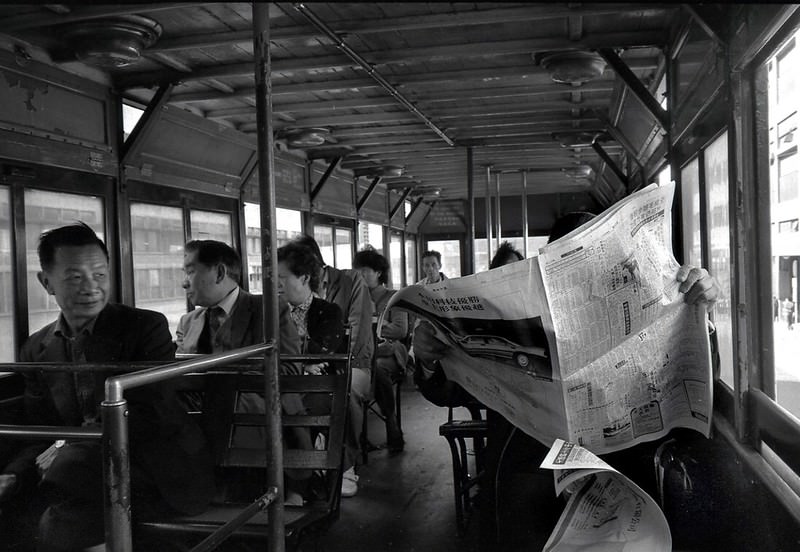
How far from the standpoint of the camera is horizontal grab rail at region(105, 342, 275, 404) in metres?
1.23

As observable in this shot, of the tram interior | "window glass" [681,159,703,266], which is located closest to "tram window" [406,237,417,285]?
the tram interior

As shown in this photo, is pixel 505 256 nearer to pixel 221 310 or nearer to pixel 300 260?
pixel 300 260

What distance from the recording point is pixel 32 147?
3662mm

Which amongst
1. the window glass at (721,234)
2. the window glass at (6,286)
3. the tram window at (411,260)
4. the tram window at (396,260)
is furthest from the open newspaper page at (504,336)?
the tram window at (411,260)

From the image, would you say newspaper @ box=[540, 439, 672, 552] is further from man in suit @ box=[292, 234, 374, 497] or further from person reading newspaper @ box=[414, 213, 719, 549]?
man in suit @ box=[292, 234, 374, 497]

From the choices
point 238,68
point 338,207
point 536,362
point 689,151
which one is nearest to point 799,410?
point 536,362

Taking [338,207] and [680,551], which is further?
[338,207]

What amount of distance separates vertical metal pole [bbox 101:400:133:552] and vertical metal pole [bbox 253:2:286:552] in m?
0.77

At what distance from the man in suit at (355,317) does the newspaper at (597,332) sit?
2.58 metres

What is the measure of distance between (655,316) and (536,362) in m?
0.31

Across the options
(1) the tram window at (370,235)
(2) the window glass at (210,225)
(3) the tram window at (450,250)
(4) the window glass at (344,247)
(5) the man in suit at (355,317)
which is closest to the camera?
(5) the man in suit at (355,317)

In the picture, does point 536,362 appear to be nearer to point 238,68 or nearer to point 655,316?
point 655,316

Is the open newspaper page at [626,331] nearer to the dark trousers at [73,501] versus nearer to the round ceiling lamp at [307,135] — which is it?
the dark trousers at [73,501]

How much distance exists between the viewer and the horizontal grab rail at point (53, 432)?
1.33 metres
